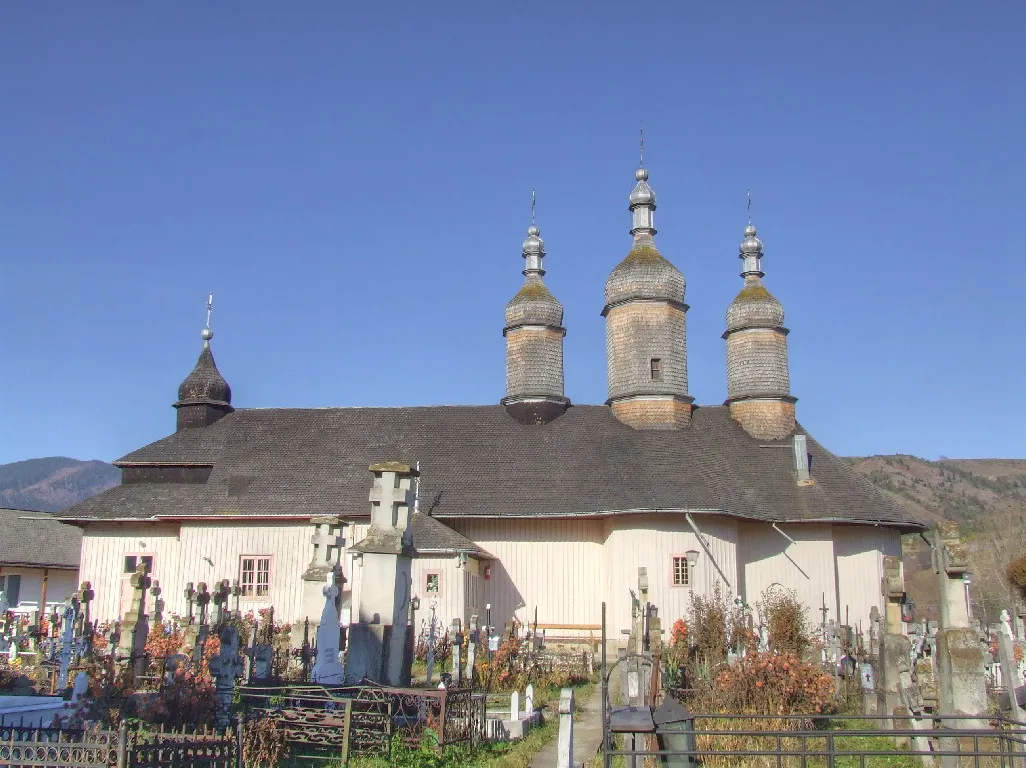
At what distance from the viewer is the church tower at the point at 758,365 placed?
32.8 m

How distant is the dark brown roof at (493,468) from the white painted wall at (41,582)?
11893 mm

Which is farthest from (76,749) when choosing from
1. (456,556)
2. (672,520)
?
(672,520)

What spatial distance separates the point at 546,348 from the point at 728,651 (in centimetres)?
1704

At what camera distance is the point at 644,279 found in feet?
109

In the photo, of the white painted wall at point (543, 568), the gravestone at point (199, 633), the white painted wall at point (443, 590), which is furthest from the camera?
the white painted wall at point (543, 568)

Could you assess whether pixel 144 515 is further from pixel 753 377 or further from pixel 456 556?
pixel 753 377

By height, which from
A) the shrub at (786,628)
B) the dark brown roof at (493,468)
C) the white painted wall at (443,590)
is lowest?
the shrub at (786,628)

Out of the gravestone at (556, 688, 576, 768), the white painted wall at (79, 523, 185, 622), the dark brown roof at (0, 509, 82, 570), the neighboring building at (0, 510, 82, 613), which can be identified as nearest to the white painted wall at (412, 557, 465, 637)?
the white painted wall at (79, 523, 185, 622)

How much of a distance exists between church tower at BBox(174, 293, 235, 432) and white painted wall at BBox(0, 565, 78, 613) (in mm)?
11637

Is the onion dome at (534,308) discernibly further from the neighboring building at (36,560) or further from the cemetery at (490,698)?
the neighboring building at (36,560)

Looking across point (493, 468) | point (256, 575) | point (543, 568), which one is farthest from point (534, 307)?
point (256, 575)

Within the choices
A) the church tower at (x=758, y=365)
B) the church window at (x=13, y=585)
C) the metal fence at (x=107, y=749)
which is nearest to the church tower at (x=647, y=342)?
the church tower at (x=758, y=365)

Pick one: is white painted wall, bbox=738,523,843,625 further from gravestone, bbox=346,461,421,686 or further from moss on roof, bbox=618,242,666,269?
gravestone, bbox=346,461,421,686

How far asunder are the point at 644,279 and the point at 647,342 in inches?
85.6
